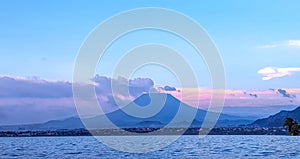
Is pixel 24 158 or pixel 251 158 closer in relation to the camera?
pixel 251 158

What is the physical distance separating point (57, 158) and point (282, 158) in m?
39.6

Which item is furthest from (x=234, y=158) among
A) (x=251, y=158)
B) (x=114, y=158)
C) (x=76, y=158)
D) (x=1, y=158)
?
(x=1, y=158)

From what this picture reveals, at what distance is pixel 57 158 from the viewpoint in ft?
320

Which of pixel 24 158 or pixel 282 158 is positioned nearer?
pixel 282 158

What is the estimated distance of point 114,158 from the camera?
3669 inches

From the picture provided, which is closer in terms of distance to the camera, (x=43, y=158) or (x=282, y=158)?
(x=282, y=158)

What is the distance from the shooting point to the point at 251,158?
91.9m

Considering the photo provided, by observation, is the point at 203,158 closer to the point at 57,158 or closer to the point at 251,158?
the point at 251,158

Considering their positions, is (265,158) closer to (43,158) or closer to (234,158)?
(234,158)

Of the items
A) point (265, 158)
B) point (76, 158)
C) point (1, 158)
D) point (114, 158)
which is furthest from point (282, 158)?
point (1, 158)

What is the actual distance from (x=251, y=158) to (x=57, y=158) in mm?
34543

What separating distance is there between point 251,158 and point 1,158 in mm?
44357

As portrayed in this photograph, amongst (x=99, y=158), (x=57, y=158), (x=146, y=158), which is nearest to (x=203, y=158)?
(x=146, y=158)

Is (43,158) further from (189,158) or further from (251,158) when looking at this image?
(251,158)
